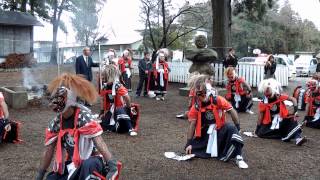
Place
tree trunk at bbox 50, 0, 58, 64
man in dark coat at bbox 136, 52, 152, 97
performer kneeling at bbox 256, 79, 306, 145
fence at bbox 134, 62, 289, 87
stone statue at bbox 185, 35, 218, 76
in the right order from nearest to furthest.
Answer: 1. performer kneeling at bbox 256, 79, 306, 145
2. stone statue at bbox 185, 35, 218, 76
3. man in dark coat at bbox 136, 52, 152, 97
4. fence at bbox 134, 62, 289, 87
5. tree trunk at bbox 50, 0, 58, 64

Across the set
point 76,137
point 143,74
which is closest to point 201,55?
point 143,74

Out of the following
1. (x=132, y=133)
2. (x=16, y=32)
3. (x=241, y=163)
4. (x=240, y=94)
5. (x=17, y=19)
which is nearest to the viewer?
(x=241, y=163)

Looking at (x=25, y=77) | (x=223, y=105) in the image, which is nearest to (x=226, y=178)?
(x=223, y=105)

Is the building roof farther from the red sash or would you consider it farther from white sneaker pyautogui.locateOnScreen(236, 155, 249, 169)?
white sneaker pyautogui.locateOnScreen(236, 155, 249, 169)

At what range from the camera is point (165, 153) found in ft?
22.4

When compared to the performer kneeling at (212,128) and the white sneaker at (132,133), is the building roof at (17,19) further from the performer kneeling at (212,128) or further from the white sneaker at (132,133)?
the performer kneeling at (212,128)

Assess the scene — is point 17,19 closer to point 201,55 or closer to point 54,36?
point 54,36

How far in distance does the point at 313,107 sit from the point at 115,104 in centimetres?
431

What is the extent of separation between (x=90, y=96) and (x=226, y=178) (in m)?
2.49

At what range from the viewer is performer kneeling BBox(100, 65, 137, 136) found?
8289 millimetres

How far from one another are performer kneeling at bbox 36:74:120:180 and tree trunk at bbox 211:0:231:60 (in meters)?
14.1

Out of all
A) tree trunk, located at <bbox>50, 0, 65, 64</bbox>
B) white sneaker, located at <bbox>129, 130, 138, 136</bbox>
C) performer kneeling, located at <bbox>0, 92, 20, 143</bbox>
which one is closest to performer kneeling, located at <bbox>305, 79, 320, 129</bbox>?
white sneaker, located at <bbox>129, 130, 138, 136</bbox>

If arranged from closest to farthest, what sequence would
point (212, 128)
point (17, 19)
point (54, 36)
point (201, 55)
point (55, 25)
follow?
1. point (212, 128)
2. point (201, 55)
3. point (17, 19)
4. point (54, 36)
5. point (55, 25)

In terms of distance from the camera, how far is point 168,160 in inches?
256
